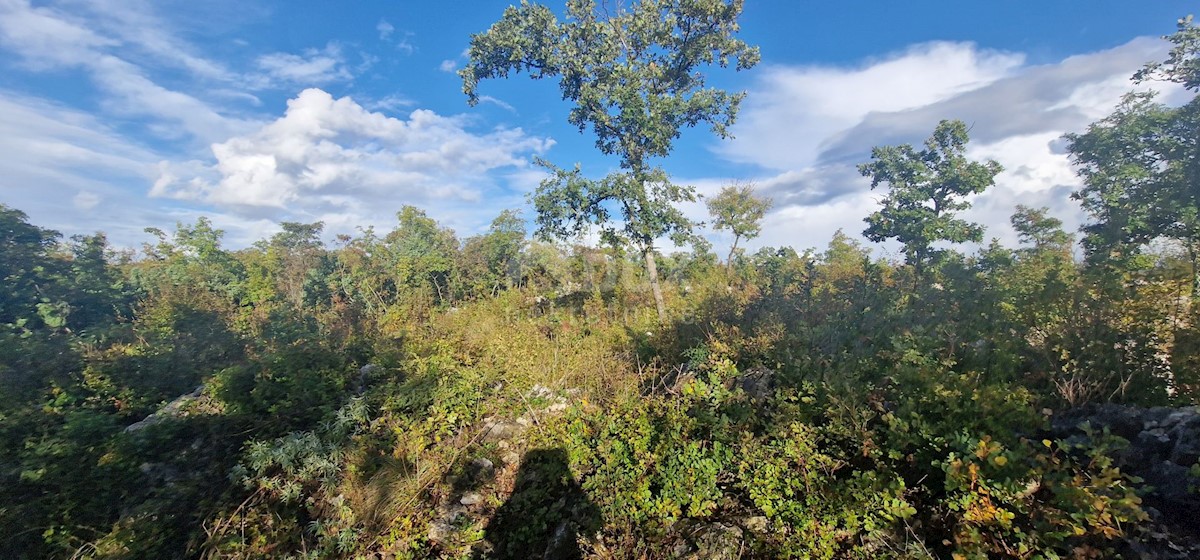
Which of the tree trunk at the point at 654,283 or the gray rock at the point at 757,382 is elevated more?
the tree trunk at the point at 654,283

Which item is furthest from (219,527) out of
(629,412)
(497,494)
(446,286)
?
(446,286)

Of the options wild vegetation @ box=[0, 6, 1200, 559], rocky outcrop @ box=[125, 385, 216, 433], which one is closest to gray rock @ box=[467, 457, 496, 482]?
wild vegetation @ box=[0, 6, 1200, 559]

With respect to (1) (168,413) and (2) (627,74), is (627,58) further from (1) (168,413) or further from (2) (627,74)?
(1) (168,413)

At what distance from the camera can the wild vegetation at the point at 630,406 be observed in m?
3.68

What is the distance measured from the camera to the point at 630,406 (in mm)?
5574

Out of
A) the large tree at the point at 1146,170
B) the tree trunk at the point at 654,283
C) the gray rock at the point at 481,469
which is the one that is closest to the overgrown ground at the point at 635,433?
the gray rock at the point at 481,469

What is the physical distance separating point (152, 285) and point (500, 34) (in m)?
13.3

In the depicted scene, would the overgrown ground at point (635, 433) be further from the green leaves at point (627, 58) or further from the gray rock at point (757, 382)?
the green leaves at point (627, 58)

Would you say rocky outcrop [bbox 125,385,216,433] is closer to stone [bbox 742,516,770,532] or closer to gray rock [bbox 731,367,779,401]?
stone [bbox 742,516,770,532]

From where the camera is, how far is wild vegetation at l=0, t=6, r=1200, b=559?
3.68 meters

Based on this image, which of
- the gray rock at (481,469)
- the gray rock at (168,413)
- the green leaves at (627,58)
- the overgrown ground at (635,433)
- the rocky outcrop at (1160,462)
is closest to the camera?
the rocky outcrop at (1160,462)

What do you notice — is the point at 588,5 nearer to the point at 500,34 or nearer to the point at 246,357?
the point at 500,34

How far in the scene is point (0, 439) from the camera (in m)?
5.36

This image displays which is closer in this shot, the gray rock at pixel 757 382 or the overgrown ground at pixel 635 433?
the overgrown ground at pixel 635 433
